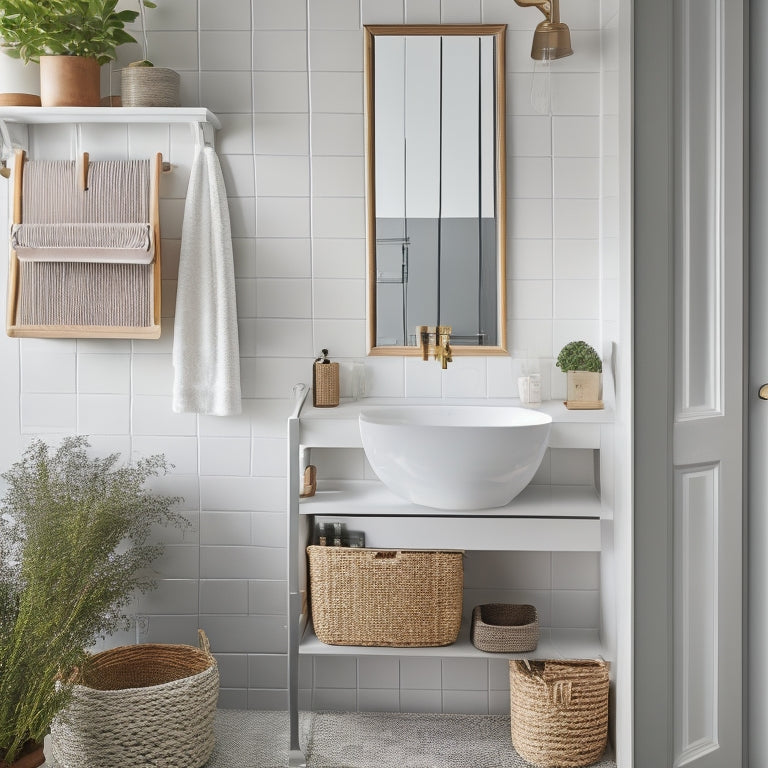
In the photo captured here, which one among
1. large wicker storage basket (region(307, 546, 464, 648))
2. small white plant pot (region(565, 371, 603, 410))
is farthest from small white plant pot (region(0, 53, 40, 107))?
small white plant pot (region(565, 371, 603, 410))

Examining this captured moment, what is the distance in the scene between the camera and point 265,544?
267cm

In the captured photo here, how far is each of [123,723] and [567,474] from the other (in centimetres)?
145

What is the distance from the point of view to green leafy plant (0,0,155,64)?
7.80ft

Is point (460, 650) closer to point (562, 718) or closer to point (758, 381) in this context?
point (562, 718)

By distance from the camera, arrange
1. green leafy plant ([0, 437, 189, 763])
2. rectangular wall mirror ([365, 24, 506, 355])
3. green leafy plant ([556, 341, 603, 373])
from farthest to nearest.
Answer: rectangular wall mirror ([365, 24, 506, 355]) < green leafy plant ([556, 341, 603, 373]) < green leafy plant ([0, 437, 189, 763])

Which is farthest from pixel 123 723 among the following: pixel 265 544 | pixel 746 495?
pixel 746 495

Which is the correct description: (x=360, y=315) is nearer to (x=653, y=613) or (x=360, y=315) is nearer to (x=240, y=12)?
(x=240, y=12)

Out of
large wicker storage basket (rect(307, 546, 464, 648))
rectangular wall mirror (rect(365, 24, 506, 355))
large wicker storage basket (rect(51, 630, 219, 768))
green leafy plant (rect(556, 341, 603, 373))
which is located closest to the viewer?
large wicker storage basket (rect(51, 630, 219, 768))

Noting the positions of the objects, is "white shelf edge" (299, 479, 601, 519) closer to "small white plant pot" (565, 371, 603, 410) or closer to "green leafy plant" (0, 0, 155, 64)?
"small white plant pot" (565, 371, 603, 410)

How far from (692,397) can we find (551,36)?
1.09 m

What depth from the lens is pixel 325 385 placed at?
2488 mm

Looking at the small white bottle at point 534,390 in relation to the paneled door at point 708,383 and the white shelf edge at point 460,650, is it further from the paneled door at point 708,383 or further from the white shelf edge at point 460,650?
the white shelf edge at point 460,650

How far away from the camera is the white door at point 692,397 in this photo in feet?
6.94

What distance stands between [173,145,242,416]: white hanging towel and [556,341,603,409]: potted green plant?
98 cm
